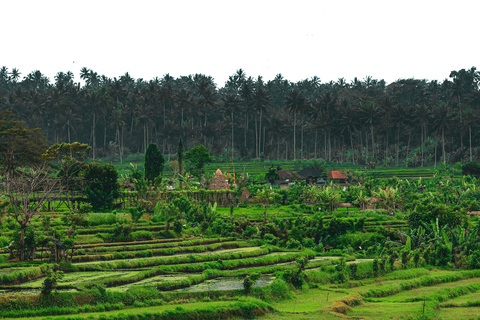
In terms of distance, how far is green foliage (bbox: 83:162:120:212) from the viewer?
4238 centimetres

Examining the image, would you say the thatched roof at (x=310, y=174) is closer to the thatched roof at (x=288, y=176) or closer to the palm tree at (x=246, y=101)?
the thatched roof at (x=288, y=176)

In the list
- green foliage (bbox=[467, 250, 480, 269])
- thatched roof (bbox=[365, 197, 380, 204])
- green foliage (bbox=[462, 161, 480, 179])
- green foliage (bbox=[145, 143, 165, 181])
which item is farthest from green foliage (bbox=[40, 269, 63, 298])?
green foliage (bbox=[462, 161, 480, 179])

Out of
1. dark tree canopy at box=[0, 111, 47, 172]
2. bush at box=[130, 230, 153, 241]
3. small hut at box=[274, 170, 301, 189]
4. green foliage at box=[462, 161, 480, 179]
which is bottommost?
bush at box=[130, 230, 153, 241]

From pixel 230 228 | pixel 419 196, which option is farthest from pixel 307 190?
pixel 230 228

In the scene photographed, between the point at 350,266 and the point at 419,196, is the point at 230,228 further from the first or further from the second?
the point at 419,196

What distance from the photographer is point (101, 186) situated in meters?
42.6

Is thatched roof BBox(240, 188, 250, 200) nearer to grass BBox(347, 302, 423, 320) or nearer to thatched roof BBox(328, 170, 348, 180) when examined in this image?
thatched roof BBox(328, 170, 348, 180)

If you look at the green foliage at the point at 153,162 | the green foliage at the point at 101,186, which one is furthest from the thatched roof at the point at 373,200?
the green foliage at the point at 101,186

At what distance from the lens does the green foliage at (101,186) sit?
139 ft

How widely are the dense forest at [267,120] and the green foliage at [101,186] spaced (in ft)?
198

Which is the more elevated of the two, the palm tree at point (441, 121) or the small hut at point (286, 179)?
the palm tree at point (441, 121)

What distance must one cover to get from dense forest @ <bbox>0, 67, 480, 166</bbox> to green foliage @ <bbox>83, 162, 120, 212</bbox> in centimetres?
6028

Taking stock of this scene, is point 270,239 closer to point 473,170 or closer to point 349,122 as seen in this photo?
point 473,170

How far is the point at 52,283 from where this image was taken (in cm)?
1884
